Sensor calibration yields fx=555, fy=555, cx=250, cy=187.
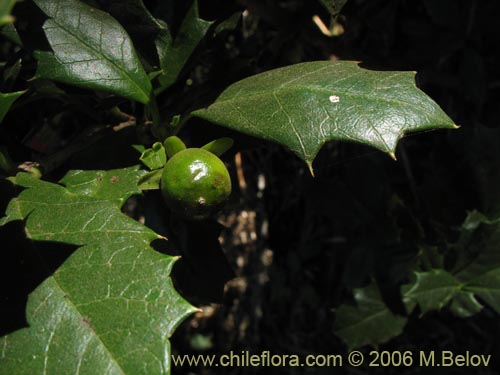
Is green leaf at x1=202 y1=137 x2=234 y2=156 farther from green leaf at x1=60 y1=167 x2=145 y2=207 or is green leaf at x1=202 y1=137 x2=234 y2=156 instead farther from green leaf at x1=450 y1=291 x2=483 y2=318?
green leaf at x1=450 y1=291 x2=483 y2=318

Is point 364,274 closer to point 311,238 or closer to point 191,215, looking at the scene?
point 311,238

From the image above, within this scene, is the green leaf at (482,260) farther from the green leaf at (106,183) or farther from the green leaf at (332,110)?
the green leaf at (106,183)

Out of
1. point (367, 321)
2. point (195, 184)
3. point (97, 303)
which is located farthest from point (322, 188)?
Result: point (97, 303)

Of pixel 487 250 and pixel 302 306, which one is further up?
pixel 487 250

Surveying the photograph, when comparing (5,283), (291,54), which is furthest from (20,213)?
(291,54)

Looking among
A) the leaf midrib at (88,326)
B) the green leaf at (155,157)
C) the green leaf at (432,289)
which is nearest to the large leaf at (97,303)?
the leaf midrib at (88,326)

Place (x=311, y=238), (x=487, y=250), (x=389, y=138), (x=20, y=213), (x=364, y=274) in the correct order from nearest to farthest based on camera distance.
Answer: (x=389, y=138) → (x=20, y=213) → (x=487, y=250) → (x=364, y=274) → (x=311, y=238)
